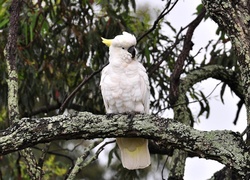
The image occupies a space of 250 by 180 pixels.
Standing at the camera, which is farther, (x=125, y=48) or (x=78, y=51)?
(x=78, y=51)

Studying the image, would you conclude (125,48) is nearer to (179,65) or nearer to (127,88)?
(127,88)

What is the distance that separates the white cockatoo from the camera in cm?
317

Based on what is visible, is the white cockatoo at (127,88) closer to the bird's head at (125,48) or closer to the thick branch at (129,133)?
the bird's head at (125,48)

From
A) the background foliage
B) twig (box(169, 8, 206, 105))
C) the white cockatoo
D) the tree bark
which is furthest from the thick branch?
the background foliage

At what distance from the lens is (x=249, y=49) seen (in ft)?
8.01

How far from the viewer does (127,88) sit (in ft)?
10.6

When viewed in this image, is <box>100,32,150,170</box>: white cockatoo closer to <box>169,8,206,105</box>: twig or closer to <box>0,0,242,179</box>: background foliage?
<box>169,8,206,105</box>: twig

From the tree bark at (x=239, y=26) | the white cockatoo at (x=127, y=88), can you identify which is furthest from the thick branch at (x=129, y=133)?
the white cockatoo at (x=127, y=88)

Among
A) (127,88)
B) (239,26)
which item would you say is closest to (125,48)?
(127,88)

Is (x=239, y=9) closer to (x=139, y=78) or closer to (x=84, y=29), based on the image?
(x=139, y=78)

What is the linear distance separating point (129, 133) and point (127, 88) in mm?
856

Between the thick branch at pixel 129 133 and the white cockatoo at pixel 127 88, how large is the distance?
778mm

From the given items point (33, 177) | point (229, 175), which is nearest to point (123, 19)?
point (229, 175)

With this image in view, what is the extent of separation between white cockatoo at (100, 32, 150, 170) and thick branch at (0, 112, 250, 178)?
2.55ft
